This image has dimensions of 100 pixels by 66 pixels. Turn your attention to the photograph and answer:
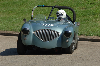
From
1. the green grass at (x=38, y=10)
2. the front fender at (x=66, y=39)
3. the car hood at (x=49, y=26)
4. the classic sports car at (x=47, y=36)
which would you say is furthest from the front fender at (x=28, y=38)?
the green grass at (x=38, y=10)

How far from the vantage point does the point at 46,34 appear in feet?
29.9

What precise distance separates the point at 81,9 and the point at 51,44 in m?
18.9

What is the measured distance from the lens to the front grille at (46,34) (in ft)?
29.8

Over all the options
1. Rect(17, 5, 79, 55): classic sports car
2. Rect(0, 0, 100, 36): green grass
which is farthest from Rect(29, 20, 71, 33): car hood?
Rect(0, 0, 100, 36): green grass

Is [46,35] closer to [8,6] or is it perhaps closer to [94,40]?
[94,40]

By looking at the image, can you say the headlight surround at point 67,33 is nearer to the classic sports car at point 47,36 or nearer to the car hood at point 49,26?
the classic sports car at point 47,36

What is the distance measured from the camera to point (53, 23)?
9617mm

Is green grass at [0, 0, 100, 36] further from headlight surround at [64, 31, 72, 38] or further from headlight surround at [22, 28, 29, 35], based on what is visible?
headlight surround at [64, 31, 72, 38]

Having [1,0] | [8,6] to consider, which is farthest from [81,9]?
[1,0]

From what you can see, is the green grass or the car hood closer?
the car hood

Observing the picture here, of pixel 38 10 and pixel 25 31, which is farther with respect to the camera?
pixel 38 10

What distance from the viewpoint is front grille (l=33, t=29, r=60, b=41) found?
29.8ft

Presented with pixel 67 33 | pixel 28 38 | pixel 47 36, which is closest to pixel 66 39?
pixel 67 33

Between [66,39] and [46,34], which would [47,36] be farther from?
[66,39]
